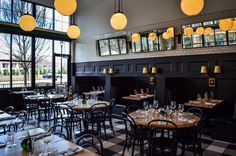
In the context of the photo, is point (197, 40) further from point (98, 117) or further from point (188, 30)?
point (98, 117)

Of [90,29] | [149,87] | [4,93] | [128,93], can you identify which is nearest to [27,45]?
[4,93]

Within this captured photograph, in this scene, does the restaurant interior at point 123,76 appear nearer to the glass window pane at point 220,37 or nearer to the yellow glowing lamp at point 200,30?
the glass window pane at point 220,37

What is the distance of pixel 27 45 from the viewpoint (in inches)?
354

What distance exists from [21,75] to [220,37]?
821cm

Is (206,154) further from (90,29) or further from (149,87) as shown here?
(90,29)

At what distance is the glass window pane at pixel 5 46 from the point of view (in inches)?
324

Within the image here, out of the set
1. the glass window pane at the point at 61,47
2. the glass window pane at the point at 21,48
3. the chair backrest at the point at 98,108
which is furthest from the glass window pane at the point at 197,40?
the glass window pane at the point at 21,48

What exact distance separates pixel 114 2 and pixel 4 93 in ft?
20.8

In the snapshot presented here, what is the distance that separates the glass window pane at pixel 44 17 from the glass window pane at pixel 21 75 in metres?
2.11

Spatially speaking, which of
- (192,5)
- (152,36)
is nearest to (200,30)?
(152,36)

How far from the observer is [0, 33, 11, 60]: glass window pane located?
823cm

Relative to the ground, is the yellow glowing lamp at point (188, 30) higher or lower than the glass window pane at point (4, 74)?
higher

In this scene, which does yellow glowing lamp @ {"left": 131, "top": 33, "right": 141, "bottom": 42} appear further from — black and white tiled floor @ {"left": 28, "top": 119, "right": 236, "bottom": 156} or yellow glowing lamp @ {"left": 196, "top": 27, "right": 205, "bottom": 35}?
black and white tiled floor @ {"left": 28, "top": 119, "right": 236, "bottom": 156}

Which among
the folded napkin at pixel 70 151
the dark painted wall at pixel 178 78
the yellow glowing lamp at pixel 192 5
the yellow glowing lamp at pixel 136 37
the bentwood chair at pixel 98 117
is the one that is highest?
the yellow glowing lamp at pixel 136 37
